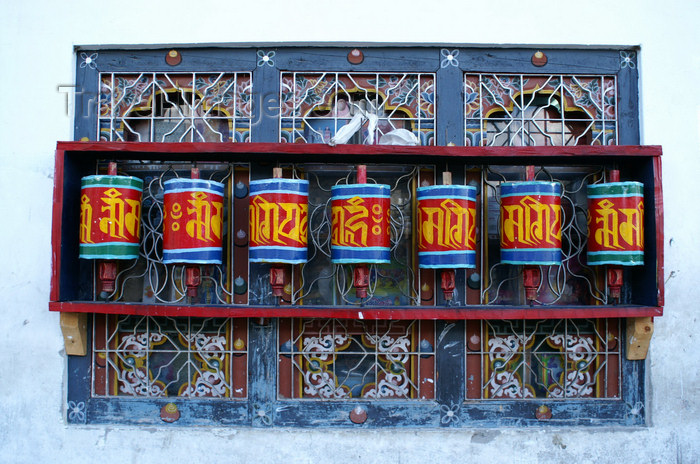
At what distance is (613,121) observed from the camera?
2.85m

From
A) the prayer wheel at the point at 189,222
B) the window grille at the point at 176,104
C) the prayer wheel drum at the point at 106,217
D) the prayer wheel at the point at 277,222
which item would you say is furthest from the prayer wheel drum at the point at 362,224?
the prayer wheel drum at the point at 106,217

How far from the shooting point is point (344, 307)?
8.61 ft

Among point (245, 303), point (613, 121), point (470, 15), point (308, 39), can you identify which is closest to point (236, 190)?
point (245, 303)

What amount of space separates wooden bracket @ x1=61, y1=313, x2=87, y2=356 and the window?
5 cm

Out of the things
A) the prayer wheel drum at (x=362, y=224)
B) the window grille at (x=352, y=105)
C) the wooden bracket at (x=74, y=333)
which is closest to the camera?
the prayer wheel drum at (x=362, y=224)

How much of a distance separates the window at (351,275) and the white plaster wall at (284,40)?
94mm

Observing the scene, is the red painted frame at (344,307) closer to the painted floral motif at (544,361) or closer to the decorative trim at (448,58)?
the painted floral motif at (544,361)

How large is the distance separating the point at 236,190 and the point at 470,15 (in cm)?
170

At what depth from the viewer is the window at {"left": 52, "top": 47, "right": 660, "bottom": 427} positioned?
278cm

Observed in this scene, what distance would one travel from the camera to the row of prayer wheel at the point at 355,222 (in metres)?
2.53

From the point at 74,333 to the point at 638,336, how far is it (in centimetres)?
318

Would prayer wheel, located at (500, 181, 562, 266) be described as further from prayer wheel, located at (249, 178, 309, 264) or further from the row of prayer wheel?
prayer wheel, located at (249, 178, 309, 264)

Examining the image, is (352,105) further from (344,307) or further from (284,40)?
(344,307)

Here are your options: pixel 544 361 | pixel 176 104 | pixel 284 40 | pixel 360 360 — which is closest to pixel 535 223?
pixel 544 361
